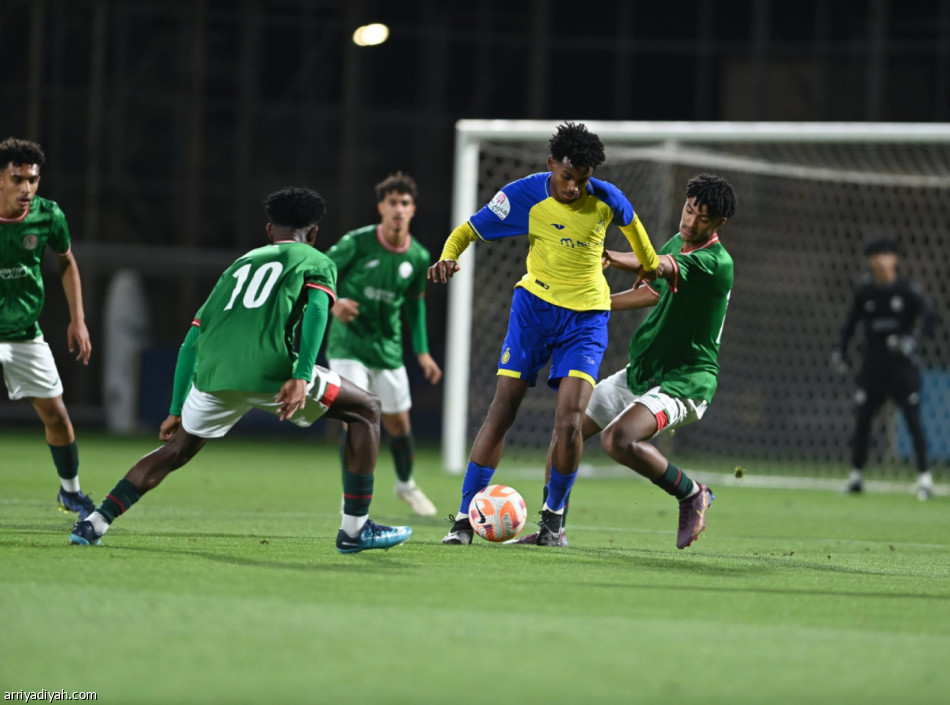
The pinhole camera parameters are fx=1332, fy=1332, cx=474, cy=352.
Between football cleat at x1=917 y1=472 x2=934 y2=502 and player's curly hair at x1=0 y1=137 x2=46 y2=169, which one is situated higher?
player's curly hair at x1=0 y1=137 x2=46 y2=169

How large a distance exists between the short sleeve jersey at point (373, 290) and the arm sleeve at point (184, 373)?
3011 millimetres

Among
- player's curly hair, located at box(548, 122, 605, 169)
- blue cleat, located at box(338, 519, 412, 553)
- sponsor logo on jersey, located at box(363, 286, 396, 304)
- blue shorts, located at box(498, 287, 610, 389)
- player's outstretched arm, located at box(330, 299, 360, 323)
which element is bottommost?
blue cleat, located at box(338, 519, 412, 553)

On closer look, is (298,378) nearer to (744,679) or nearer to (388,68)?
(744,679)

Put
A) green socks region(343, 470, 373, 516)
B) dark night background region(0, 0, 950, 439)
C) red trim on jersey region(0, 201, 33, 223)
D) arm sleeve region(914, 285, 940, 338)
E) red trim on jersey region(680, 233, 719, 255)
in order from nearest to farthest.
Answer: green socks region(343, 470, 373, 516)
red trim on jersey region(680, 233, 719, 255)
red trim on jersey region(0, 201, 33, 223)
arm sleeve region(914, 285, 940, 338)
dark night background region(0, 0, 950, 439)

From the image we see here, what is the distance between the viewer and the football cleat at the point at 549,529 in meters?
6.71

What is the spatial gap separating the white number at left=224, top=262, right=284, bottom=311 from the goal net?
6326 mm

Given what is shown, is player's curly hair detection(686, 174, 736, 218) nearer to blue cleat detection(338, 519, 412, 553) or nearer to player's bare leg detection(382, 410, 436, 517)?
blue cleat detection(338, 519, 412, 553)

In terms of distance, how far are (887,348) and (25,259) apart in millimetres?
8161

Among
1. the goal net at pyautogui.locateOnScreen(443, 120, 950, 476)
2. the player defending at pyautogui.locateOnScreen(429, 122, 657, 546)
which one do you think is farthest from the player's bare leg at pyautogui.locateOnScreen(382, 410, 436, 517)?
the goal net at pyautogui.locateOnScreen(443, 120, 950, 476)

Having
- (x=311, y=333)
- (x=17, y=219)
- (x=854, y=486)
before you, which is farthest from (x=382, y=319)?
(x=854, y=486)

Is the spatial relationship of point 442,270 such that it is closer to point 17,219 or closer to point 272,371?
point 272,371

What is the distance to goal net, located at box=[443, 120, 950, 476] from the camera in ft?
41.2

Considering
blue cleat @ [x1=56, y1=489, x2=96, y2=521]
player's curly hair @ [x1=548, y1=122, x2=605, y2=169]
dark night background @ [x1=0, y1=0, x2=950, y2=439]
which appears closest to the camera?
player's curly hair @ [x1=548, y1=122, x2=605, y2=169]

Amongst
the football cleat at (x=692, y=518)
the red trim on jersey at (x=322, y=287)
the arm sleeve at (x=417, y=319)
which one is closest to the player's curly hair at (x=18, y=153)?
the red trim on jersey at (x=322, y=287)
